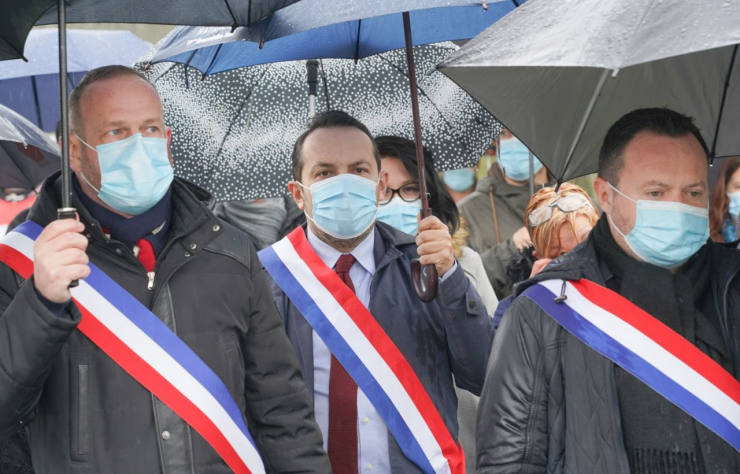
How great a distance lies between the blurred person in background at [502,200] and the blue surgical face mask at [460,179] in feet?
4.06

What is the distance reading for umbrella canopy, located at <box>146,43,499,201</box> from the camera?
5.50 m

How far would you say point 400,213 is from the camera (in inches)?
227

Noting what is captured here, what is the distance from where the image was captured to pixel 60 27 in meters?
3.80

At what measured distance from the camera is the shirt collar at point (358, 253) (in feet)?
16.3

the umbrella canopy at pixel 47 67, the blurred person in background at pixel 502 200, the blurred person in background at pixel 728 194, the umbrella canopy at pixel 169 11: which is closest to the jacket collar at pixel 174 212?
the umbrella canopy at pixel 169 11

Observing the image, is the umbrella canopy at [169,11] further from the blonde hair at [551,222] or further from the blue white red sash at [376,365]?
the blonde hair at [551,222]

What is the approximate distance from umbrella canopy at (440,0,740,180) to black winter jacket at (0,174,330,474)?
103 cm

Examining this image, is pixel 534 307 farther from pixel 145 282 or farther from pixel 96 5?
pixel 96 5

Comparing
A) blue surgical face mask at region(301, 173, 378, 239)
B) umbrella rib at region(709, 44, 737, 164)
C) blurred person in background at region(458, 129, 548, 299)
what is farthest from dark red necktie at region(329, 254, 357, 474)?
blurred person in background at region(458, 129, 548, 299)

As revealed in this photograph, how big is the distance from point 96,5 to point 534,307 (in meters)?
1.76

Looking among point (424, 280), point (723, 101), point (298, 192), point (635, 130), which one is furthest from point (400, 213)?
point (635, 130)

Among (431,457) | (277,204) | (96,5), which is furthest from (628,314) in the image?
(277,204)

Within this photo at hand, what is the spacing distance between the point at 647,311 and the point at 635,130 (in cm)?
61

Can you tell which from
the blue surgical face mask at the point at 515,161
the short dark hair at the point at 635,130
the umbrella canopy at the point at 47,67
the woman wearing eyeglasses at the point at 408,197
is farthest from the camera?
the umbrella canopy at the point at 47,67
